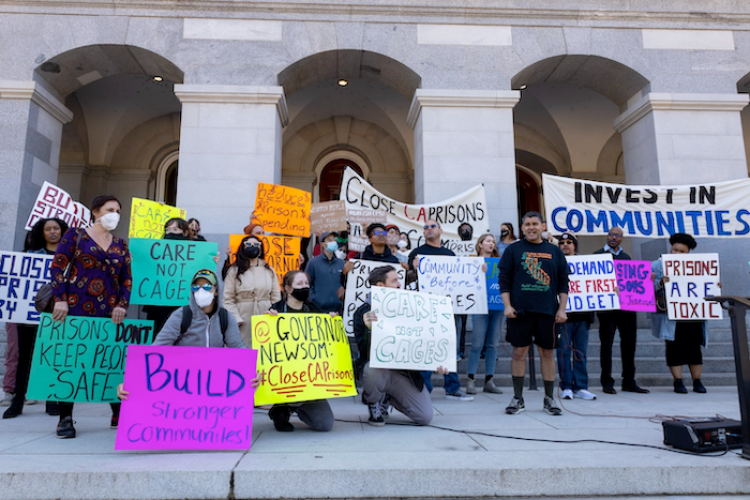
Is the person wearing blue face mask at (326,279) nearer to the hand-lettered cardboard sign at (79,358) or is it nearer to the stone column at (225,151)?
the hand-lettered cardboard sign at (79,358)

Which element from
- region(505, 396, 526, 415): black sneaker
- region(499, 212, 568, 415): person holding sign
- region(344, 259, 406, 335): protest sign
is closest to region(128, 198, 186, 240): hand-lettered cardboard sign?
region(344, 259, 406, 335): protest sign

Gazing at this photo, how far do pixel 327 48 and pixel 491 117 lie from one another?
136 inches

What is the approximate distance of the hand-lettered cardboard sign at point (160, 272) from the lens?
586 cm

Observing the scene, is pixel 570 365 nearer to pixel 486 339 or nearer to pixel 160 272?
pixel 486 339

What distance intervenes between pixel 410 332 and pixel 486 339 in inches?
101

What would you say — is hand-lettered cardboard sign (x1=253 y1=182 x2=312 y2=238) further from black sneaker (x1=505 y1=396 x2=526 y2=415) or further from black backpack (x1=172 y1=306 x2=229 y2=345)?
black sneaker (x1=505 y1=396 x2=526 y2=415)

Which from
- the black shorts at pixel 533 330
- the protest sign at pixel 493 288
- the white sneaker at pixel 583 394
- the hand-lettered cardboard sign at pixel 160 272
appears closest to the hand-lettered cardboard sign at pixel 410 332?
the black shorts at pixel 533 330

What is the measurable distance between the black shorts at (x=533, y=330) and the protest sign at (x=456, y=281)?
59.7 inches

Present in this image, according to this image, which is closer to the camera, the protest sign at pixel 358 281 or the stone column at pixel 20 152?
the protest sign at pixel 358 281

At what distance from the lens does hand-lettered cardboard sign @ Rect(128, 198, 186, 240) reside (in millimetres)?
7398

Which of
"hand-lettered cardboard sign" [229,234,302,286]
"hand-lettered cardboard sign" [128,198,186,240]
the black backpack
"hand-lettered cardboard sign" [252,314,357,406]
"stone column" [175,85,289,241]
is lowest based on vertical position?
"hand-lettered cardboard sign" [252,314,357,406]

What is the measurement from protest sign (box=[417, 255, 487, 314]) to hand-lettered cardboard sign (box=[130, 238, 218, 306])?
2845 millimetres

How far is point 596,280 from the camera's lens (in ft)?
22.0

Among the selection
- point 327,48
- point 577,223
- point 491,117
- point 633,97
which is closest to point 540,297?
point 577,223
